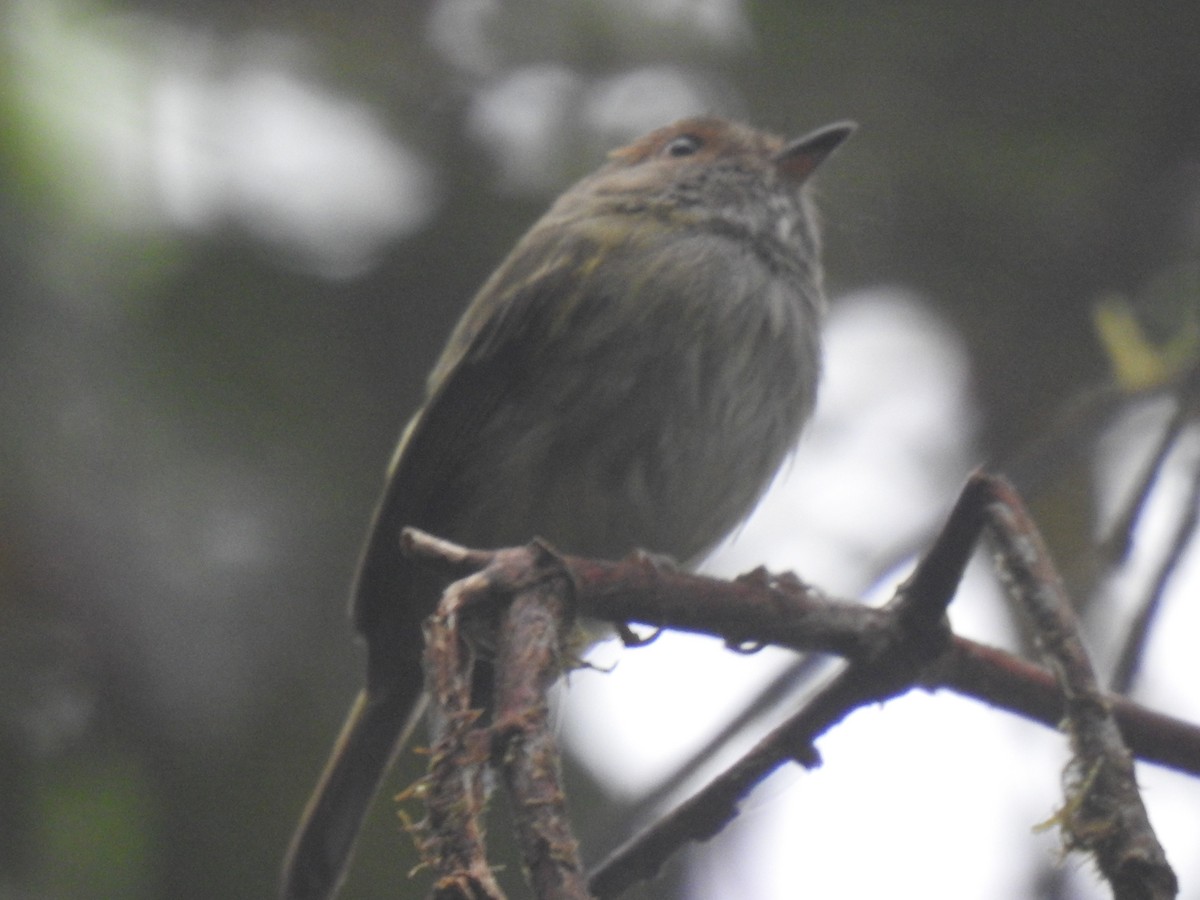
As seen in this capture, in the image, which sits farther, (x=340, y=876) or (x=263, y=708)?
(x=263, y=708)

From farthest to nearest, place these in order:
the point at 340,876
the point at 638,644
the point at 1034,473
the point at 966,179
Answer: the point at 966,179, the point at 1034,473, the point at 340,876, the point at 638,644

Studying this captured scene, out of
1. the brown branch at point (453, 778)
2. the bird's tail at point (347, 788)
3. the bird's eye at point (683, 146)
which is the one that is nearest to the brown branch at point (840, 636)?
the brown branch at point (453, 778)

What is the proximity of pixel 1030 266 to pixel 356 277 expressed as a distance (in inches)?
70.9

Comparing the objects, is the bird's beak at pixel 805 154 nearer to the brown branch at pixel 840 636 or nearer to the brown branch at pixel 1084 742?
the brown branch at pixel 840 636

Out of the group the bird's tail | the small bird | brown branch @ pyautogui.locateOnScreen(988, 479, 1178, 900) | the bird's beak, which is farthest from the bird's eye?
brown branch @ pyautogui.locateOnScreen(988, 479, 1178, 900)

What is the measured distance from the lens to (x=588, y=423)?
11.3 ft

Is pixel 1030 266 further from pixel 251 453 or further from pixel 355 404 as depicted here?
pixel 251 453

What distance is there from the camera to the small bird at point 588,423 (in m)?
3.42

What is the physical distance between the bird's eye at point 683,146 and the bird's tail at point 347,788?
5.18ft

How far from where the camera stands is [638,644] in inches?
105

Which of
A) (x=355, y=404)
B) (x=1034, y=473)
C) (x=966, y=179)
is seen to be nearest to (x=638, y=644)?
(x=1034, y=473)

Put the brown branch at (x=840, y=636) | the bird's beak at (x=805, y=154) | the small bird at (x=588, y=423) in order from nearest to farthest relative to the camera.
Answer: the brown branch at (x=840, y=636) → the small bird at (x=588, y=423) → the bird's beak at (x=805, y=154)

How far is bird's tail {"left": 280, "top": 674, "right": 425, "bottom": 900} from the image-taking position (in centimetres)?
314

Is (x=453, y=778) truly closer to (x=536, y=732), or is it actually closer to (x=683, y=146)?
(x=536, y=732)
